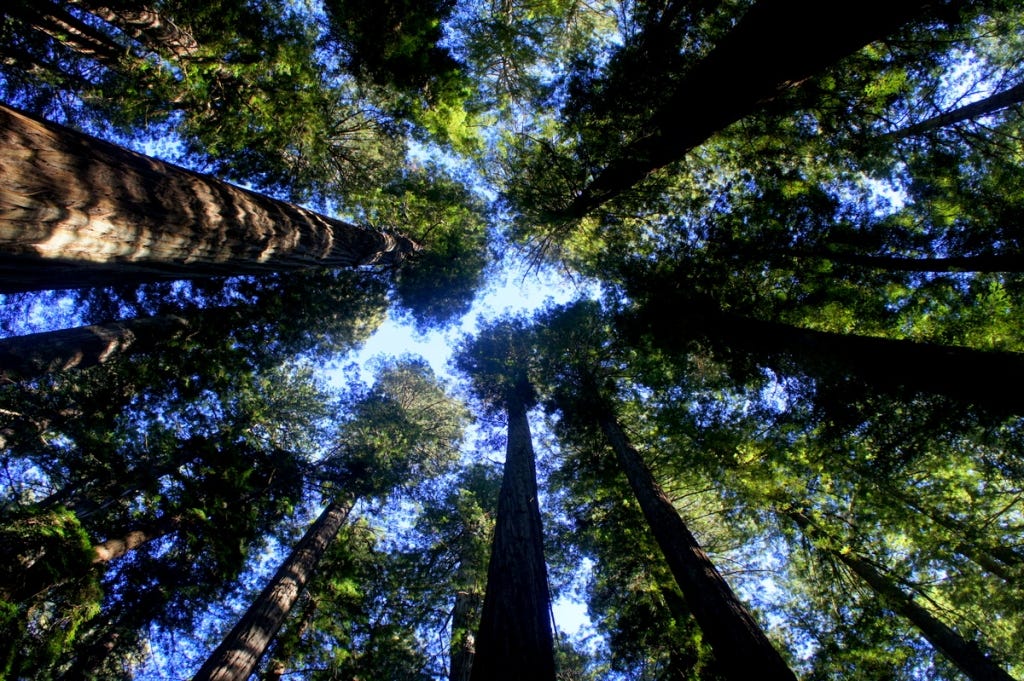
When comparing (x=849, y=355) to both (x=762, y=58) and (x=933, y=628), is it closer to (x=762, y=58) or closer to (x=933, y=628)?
(x=762, y=58)

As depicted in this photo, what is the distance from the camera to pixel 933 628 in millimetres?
7117

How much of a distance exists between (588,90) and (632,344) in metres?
5.78

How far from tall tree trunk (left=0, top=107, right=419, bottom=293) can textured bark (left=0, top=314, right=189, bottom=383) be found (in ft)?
16.4

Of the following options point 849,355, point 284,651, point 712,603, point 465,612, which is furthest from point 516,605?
point 465,612

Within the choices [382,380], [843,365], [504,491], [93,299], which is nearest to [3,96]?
[93,299]

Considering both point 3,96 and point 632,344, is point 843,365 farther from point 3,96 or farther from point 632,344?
point 3,96

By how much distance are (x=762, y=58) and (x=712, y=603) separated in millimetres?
6996

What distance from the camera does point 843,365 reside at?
5.93m

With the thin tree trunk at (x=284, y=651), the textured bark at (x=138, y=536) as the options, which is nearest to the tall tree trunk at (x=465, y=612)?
the thin tree trunk at (x=284, y=651)

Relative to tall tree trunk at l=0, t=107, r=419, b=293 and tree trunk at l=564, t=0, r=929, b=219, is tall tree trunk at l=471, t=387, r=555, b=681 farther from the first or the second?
tree trunk at l=564, t=0, r=929, b=219

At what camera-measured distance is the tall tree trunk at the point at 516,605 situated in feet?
9.29

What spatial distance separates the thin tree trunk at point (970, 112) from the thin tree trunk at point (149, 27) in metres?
12.8

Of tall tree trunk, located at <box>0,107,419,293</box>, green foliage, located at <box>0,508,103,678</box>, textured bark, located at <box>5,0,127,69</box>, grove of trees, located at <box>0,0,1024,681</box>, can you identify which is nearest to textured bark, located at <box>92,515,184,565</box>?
grove of trees, located at <box>0,0,1024,681</box>

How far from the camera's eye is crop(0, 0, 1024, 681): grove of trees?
4.57 meters
